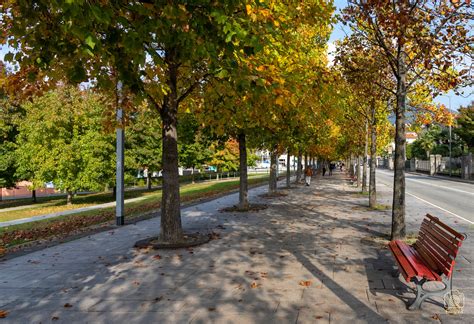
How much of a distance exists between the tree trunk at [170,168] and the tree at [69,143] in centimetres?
2188

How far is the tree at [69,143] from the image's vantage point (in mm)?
30562

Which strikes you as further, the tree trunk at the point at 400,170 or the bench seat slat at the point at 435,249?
the tree trunk at the point at 400,170

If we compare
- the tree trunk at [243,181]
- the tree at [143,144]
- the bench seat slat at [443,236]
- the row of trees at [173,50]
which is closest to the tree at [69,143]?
the tree at [143,144]

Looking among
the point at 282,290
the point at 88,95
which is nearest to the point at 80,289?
the point at 282,290

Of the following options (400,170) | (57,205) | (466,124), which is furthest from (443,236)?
(466,124)

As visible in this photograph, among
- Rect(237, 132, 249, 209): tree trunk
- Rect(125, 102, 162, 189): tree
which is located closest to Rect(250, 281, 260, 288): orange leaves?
Rect(237, 132, 249, 209): tree trunk

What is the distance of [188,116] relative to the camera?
16609mm

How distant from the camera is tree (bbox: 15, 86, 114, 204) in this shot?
100 ft

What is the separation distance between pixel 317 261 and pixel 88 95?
96.2 ft

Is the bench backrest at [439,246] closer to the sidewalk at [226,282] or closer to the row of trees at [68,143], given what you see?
the sidewalk at [226,282]

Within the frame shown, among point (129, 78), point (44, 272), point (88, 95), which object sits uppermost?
point (88, 95)

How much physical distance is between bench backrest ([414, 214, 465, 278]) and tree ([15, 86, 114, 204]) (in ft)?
89.1

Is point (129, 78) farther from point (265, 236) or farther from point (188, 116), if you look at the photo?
point (188, 116)

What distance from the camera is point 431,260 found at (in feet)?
18.0
